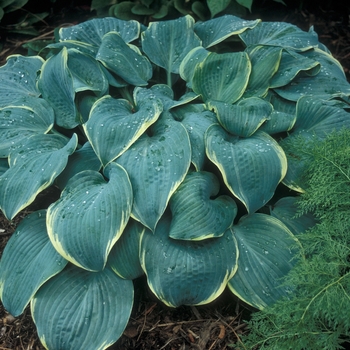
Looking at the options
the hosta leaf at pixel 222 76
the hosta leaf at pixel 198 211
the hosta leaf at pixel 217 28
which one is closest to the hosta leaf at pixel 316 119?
the hosta leaf at pixel 222 76

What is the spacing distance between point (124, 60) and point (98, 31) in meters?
0.36

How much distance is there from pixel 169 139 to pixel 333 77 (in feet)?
3.15

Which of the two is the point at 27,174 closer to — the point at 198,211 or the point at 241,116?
the point at 198,211

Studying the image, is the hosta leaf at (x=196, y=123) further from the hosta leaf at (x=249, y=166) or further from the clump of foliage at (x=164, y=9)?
the clump of foliage at (x=164, y=9)

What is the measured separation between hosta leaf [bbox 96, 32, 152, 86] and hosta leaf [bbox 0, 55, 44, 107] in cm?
38

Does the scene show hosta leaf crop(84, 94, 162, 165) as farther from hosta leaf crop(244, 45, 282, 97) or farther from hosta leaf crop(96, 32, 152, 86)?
hosta leaf crop(244, 45, 282, 97)

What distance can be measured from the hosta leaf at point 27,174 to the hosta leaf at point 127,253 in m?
0.34

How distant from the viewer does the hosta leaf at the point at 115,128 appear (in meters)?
1.88

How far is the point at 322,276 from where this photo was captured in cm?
156

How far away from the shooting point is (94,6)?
3.19 meters

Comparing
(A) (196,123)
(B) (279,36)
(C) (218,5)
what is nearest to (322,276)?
(A) (196,123)

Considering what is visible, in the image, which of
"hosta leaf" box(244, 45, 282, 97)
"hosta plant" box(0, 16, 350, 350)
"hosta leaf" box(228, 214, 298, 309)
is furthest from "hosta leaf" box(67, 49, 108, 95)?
"hosta leaf" box(228, 214, 298, 309)

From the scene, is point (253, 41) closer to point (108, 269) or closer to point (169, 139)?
point (169, 139)

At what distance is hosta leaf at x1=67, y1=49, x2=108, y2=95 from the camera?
7.29ft
